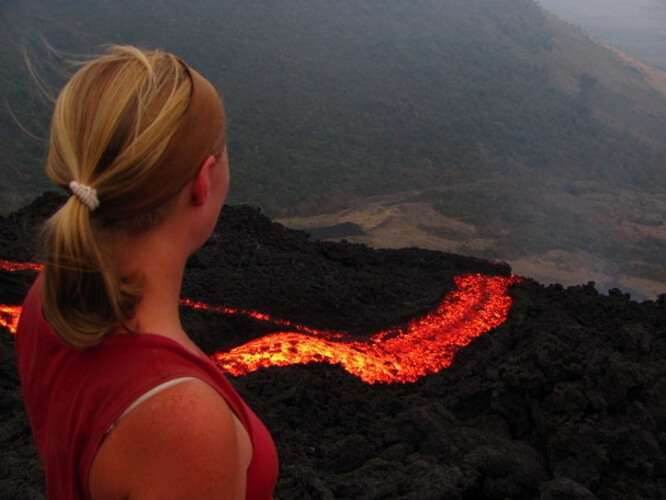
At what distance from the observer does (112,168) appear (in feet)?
3.93

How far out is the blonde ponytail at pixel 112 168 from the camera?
1203mm

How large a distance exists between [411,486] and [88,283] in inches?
108

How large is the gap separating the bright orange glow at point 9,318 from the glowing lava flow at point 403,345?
1.68m

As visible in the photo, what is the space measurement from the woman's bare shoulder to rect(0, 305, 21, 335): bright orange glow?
204 inches

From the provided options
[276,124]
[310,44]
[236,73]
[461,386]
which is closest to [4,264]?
[461,386]

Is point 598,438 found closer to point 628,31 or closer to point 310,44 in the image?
point 310,44

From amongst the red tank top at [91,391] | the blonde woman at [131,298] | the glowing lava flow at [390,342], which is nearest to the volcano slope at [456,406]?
the glowing lava flow at [390,342]

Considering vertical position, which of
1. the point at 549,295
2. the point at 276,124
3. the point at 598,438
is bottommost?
the point at 276,124

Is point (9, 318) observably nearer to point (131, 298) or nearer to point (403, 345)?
point (403, 345)

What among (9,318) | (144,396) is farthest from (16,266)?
(144,396)

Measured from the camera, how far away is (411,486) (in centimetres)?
362

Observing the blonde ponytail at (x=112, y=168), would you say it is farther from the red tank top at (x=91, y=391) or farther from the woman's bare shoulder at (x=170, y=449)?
the woman's bare shoulder at (x=170, y=449)

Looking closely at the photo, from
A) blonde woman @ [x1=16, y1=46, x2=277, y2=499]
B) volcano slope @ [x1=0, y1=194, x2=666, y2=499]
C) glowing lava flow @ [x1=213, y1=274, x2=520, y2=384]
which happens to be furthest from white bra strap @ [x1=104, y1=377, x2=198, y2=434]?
glowing lava flow @ [x1=213, y1=274, x2=520, y2=384]

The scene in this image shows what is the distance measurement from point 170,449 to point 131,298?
287mm
